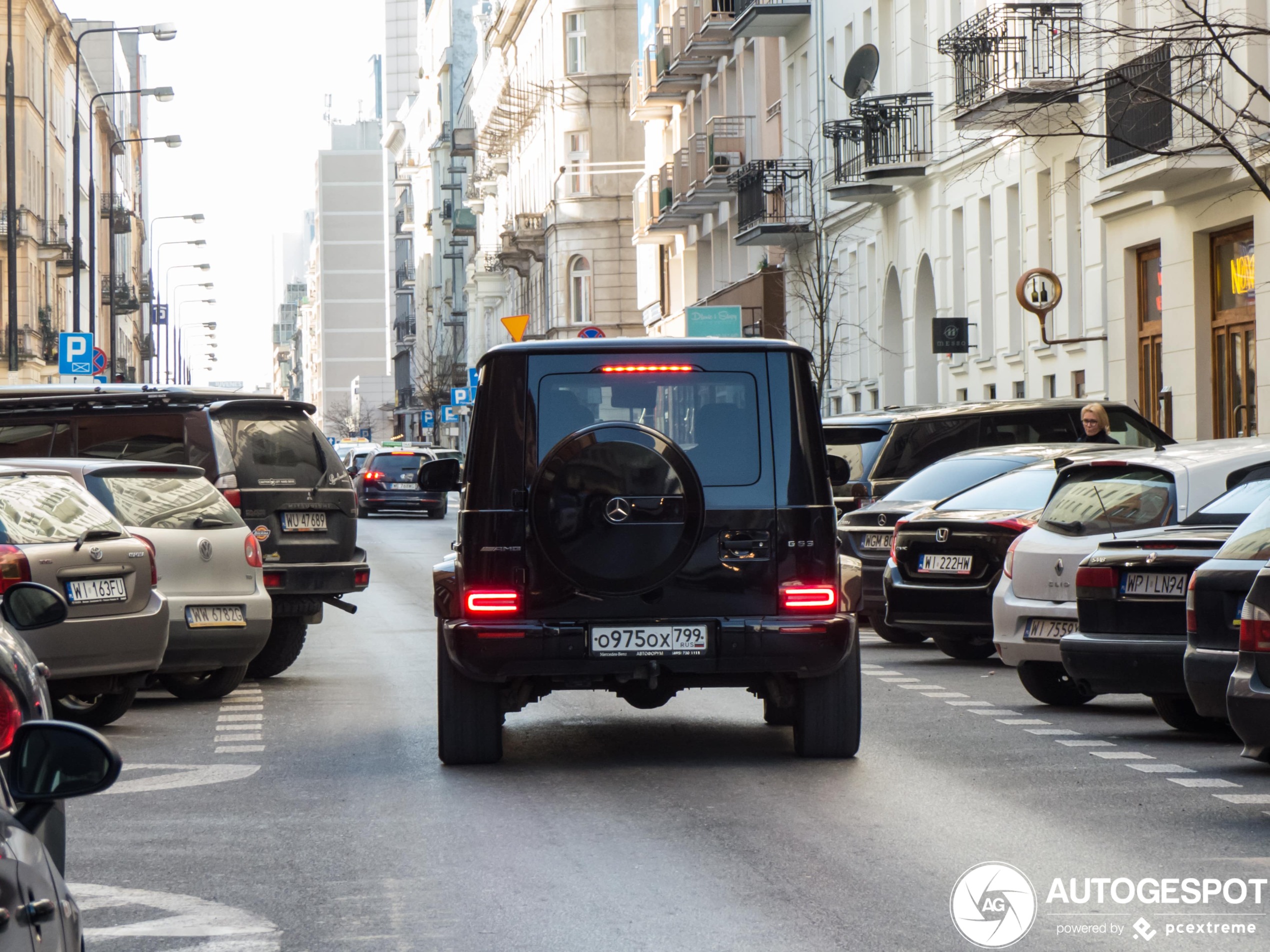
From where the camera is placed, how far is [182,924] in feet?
22.6

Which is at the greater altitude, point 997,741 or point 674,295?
point 674,295

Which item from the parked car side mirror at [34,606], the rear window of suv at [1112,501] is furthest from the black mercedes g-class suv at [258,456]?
the parked car side mirror at [34,606]

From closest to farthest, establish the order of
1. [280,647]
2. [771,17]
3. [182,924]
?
1. [182,924]
2. [280,647]
3. [771,17]

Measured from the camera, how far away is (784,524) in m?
10.3

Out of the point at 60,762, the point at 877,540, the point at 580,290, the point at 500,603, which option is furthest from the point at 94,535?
the point at 580,290

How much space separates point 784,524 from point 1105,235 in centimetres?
2034

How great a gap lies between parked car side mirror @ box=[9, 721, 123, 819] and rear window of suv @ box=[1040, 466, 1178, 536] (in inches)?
393

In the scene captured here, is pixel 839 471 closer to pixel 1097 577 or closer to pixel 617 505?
pixel 1097 577

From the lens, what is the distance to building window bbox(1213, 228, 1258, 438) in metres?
25.5

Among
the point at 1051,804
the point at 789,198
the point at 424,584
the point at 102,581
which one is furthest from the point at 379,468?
the point at 1051,804

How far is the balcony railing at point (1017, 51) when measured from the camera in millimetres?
29062

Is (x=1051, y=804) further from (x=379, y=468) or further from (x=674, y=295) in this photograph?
(x=674, y=295)

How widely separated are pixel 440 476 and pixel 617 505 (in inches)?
82.7

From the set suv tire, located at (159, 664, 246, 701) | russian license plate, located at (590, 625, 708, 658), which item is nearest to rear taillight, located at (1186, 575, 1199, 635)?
russian license plate, located at (590, 625, 708, 658)
